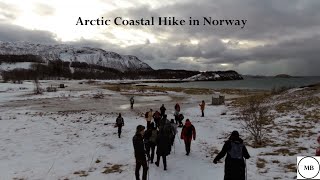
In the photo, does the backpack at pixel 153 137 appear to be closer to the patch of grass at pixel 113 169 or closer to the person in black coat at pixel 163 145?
the person in black coat at pixel 163 145

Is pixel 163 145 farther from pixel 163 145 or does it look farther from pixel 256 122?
pixel 256 122

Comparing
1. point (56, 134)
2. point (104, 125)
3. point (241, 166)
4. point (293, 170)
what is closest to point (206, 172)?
point (293, 170)

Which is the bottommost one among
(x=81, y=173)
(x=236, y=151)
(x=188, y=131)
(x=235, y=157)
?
(x=81, y=173)

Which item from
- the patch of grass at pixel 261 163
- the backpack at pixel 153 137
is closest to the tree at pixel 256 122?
the patch of grass at pixel 261 163

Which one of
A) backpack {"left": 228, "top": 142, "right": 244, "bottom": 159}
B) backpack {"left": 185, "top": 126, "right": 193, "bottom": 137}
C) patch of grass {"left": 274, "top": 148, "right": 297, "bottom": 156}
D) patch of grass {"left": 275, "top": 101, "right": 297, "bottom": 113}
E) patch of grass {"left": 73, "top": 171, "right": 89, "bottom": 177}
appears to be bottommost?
patch of grass {"left": 73, "top": 171, "right": 89, "bottom": 177}

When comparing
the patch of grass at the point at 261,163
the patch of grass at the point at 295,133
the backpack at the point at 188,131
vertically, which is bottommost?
the patch of grass at the point at 261,163

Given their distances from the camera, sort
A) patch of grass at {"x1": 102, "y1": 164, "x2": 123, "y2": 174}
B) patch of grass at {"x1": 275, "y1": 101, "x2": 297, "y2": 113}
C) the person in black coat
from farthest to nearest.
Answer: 1. patch of grass at {"x1": 275, "y1": 101, "x2": 297, "y2": 113}
2. patch of grass at {"x1": 102, "y1": 164, "x2": 123, "y2": 174}
3. the person in black coat

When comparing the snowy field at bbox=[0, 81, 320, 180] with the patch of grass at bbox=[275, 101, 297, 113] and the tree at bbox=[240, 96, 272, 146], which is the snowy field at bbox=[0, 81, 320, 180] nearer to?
the tree at bbox=[240, 96, 272, 146]

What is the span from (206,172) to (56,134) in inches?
489

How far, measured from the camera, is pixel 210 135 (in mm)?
20062

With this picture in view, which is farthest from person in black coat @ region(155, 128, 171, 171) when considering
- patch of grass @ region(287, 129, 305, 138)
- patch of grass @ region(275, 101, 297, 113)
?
patch of grass @ region(275, 101, 297, 113)

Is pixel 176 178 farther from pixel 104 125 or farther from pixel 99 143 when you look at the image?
pixel 104 125

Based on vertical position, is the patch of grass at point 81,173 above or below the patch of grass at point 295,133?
below

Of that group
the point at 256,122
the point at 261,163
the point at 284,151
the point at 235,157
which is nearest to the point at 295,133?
the point at 256,122
